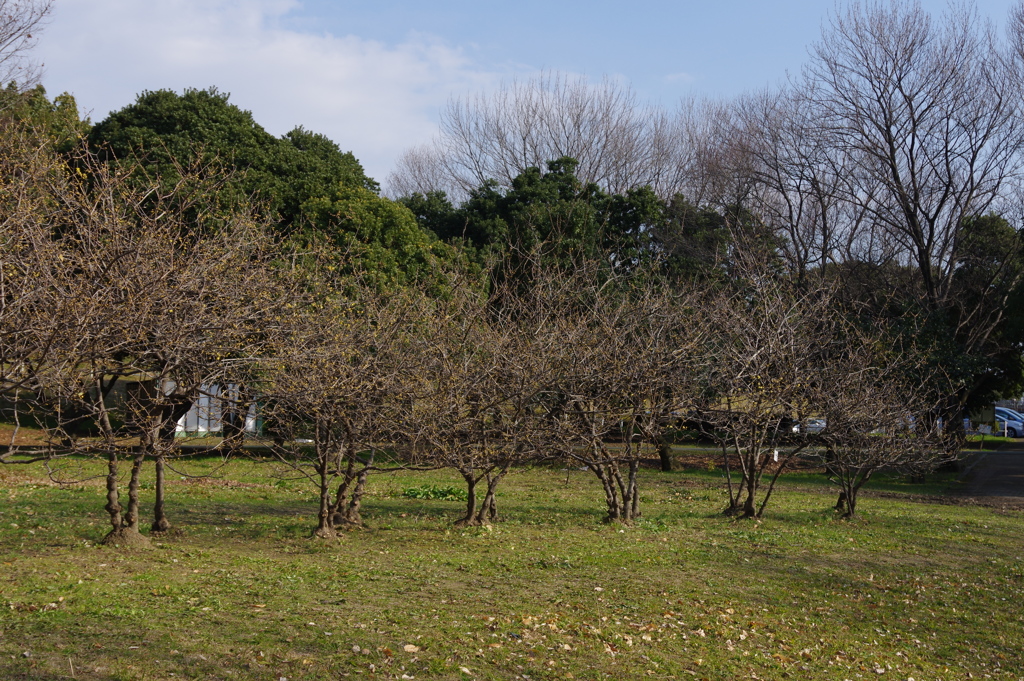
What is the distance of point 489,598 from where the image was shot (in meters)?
6.95

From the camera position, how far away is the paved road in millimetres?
18812

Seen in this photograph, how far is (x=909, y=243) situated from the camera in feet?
86.1

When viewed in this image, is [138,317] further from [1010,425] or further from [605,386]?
[1010,425]

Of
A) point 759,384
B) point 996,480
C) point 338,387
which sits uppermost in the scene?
point 759,384

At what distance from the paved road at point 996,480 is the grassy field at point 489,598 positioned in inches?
291

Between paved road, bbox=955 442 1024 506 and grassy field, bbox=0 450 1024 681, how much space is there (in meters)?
7.40

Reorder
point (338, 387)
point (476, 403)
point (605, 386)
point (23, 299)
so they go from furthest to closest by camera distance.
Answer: point (605, 386)
point (476, 403)
point (338, 387)
point (23, 299)

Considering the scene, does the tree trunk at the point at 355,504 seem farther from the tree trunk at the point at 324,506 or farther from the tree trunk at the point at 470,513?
the tree trunk at the point at 470,513

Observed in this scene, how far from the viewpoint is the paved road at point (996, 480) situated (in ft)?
61.7

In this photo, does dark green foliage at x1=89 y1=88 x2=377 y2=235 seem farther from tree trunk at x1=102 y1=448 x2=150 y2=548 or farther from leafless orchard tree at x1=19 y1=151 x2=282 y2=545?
tree trunk at x1=102 y1=448 x2=150 y2=548

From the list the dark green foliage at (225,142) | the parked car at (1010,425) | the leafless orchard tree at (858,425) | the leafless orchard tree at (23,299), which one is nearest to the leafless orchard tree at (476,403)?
the leafless orchard tree at (23,299)

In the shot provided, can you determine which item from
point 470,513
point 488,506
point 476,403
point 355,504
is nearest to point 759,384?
point 488,506

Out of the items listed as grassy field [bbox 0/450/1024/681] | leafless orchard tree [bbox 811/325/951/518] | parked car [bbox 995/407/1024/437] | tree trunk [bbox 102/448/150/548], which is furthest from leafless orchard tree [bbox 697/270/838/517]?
parked car [bbox 995/407/1024/437]

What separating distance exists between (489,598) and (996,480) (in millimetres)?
19740
